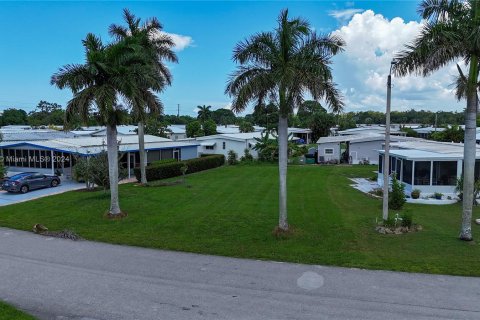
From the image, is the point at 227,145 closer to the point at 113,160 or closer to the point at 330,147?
the point at 330,147

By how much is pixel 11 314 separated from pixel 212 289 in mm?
4097

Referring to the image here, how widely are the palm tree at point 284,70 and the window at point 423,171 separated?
11.2 metres

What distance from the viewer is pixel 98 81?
16.2 meters

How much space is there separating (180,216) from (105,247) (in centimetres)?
468

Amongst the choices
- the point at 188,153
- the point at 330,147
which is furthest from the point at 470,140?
the point at 188,153

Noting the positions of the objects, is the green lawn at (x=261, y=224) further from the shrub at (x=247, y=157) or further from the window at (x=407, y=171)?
the shrub at (x=247, y=157)

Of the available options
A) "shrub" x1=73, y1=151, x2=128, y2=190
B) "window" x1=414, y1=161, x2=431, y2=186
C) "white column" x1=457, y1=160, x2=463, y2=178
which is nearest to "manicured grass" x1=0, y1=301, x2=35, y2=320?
"shrub" x1=73, y1=151, x2=128, y2=190

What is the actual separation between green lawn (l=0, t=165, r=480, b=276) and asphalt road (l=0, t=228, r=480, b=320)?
0.94 metres

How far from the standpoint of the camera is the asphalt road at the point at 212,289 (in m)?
8.20

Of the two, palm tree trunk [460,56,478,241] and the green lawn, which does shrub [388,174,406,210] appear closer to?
the green lawn

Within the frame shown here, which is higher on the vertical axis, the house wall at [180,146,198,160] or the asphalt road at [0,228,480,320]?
the house wall at [180,146,198,160]

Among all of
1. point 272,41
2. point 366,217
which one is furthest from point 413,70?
point 366,217

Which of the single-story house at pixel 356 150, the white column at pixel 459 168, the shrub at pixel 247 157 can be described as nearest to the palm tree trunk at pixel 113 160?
the white column at pixel 459 168

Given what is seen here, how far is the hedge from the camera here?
3016cm
